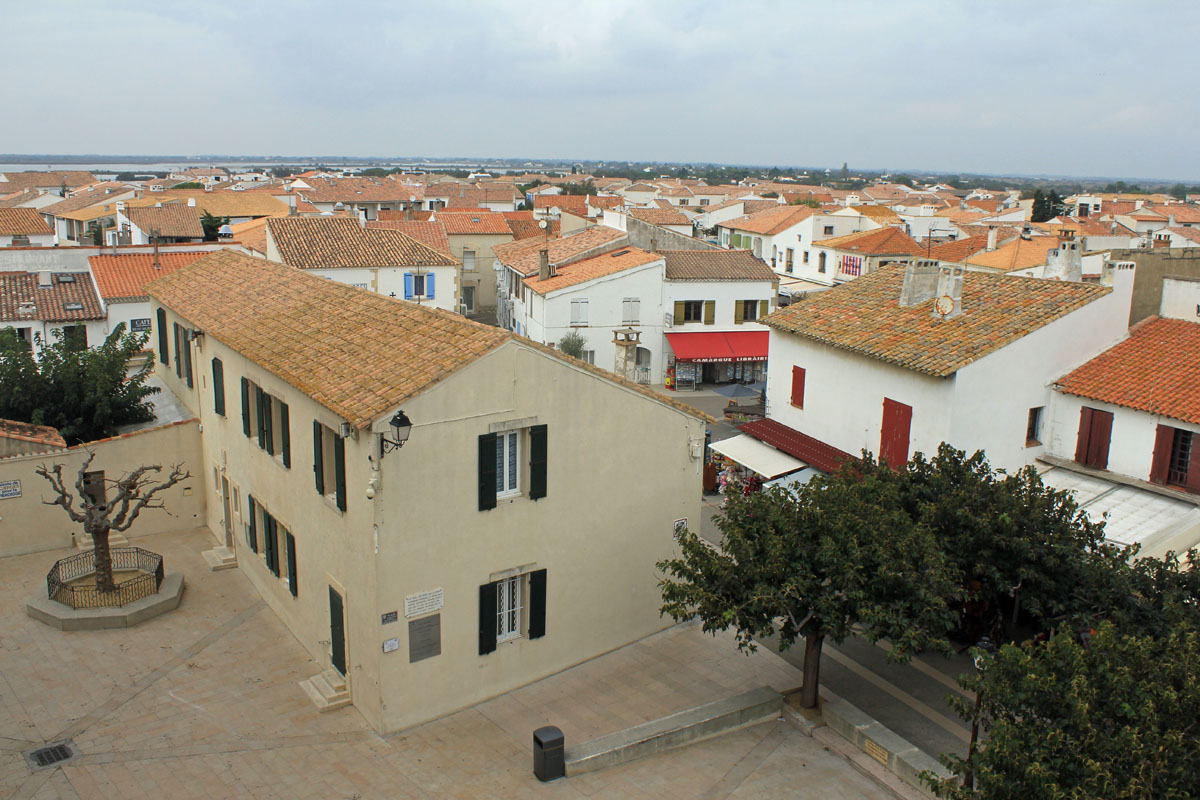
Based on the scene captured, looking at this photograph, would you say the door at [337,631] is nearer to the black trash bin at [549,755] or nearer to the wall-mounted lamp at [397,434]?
the wall-mounted lamp at [397,434]

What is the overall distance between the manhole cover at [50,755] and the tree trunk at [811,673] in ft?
38.0

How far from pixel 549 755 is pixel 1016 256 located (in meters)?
44.0

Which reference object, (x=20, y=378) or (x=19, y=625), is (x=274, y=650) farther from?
(x=20, y=378)

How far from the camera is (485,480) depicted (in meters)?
14.8

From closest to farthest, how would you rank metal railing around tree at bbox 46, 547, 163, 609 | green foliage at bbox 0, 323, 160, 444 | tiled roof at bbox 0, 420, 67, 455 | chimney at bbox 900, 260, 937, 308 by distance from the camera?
metal railing around tree at bbox 46, 547, 163, 609, tiled roof at bbox 0, 420, 67, 455, green foliage at bbox 0, 323, 160, 444, chimney at bbox 900, 260, 937, 308

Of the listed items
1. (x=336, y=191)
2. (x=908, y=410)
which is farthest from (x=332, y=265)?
(x=336, y=191)

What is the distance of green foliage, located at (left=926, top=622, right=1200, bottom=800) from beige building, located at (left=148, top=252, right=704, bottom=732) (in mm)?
7409

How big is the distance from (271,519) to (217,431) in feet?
14.1

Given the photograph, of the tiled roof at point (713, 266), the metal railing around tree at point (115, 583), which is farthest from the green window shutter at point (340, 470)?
the tiled roof at point (713, 266)

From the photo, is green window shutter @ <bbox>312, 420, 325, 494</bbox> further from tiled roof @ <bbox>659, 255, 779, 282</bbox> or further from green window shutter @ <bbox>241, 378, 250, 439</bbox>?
tiled roof @ <bbox>659, 255, 779, 282</bbox>

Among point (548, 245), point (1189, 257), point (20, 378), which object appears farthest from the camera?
point (548, 245)

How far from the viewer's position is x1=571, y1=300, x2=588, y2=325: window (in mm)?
40719

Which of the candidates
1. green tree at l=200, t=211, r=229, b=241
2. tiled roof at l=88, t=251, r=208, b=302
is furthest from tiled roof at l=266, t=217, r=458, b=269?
green tree at l=200, t=211, r=229, b=241

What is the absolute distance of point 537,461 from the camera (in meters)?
15.3
